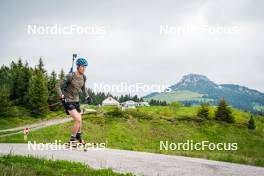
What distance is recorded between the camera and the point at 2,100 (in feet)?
186

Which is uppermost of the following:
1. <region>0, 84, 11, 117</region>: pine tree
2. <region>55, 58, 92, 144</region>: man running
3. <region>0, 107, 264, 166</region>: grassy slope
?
<region>55, 58, 92, 144</region>: man running

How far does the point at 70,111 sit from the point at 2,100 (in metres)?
49.6

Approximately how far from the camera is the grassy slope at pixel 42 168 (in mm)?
6829

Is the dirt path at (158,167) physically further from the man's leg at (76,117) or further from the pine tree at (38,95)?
the pine tree at (38,95)

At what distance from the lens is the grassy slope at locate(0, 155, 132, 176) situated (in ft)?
22.4

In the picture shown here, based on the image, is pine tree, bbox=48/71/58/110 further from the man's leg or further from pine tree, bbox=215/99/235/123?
the man's leg

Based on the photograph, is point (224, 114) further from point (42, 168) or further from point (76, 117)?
point (42, 168)

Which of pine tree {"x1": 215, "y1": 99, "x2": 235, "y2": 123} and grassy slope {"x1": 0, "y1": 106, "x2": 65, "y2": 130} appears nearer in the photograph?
grassy slope {"x1": 0, "y1": 106, "x2": 65, "y2": 130}

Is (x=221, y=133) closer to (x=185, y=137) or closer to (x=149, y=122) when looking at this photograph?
(x=185, y=137)

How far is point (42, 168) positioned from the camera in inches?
299

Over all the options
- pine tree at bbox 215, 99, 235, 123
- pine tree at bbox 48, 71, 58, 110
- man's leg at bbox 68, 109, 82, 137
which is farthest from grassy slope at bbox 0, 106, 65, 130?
man's leg at bbox 68, 109, 82, 137

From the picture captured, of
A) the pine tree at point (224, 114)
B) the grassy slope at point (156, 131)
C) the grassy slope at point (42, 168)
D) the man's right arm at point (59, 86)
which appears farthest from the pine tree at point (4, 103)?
the grassy slope at point (42, 168)

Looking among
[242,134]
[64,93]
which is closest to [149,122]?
[242,134]

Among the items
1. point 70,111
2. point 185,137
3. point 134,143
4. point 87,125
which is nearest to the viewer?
point 70,111
